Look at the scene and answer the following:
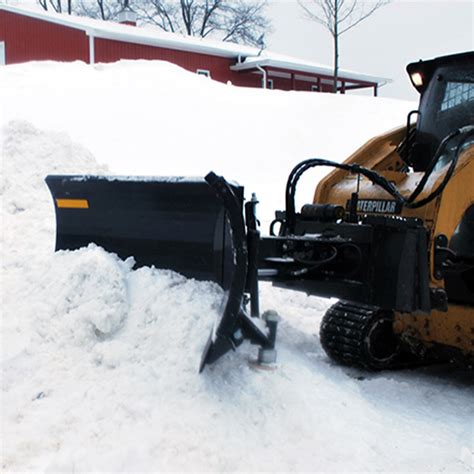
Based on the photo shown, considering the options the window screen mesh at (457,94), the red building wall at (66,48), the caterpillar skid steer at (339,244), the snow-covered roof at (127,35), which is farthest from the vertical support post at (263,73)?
the caterpillar skid steer at (339,244)

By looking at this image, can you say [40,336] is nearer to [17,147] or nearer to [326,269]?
[326,269]

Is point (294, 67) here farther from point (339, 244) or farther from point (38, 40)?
point (339, 244)

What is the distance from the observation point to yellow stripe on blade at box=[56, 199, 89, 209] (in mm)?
4613

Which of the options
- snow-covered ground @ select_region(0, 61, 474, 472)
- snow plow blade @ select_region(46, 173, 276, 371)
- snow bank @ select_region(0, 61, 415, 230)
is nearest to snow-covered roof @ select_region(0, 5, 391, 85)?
snow bank @ select_region(0, 61, 415, 230)

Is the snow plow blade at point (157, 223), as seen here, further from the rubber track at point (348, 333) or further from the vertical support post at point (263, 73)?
the vertical support post at point (263, 73)

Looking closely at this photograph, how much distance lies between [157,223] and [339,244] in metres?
1.18

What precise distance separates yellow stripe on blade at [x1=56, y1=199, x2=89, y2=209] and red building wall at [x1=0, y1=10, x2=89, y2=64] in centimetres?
1854

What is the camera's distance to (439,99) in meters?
5.26

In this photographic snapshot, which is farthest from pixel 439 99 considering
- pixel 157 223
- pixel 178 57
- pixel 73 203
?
pixel 178 57

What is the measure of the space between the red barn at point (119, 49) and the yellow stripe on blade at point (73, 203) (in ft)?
59.8

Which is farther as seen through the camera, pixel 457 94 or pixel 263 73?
pixel 263 73

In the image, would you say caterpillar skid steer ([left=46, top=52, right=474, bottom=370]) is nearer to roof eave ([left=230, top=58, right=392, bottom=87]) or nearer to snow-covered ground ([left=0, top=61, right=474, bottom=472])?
snow-covered ground ([left=0, top=61, right=474, bottom=472])

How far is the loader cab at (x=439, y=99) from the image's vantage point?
506 cm

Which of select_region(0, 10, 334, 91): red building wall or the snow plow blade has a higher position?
select_region(0, 10, 334, 91): red building wall
